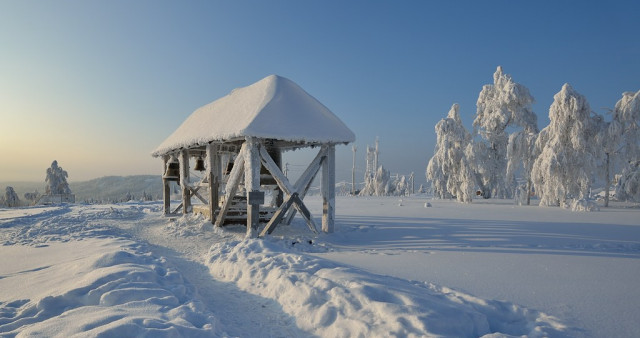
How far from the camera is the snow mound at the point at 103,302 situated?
2.89 meters

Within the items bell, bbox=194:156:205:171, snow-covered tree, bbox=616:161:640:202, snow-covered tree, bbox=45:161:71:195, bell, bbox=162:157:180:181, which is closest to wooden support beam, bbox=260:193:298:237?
bell, bbox=194:156:205:171

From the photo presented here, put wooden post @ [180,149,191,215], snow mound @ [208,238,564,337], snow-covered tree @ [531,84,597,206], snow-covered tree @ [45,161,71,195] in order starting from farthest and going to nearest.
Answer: snow-covered tree @ [45,161,71,195], snow-covered tree @ [531,84,597,206], wooden post @ [180,149,191,215], snow mound @ [208,238,564,337]

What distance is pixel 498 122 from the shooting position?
2553 centimetres

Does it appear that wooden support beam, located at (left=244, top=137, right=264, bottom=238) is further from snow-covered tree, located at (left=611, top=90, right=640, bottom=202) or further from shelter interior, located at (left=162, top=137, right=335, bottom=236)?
snow-covered tree, located at (left=611, top=90, right=640, bottom=202)

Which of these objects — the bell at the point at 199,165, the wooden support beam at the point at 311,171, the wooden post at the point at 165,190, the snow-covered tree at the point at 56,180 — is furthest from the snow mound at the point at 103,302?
the snow-covered tree at the point at 56,180

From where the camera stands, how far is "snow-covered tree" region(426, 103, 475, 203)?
77.7ft

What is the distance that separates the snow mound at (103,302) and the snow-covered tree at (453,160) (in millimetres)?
22459

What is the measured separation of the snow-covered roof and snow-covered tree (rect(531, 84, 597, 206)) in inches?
604

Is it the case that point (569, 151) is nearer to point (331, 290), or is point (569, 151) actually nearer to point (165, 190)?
point (331, 290)

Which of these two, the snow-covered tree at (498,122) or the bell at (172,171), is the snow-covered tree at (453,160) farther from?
the bell at (172,171)

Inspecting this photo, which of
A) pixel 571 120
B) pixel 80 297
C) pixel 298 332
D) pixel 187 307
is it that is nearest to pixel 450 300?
pixel 298 332

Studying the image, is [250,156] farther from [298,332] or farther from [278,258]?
[298,332]

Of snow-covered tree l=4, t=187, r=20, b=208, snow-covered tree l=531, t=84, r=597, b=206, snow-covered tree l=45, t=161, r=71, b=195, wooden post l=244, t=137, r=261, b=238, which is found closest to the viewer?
wooden post l=244, t=137, r=261, b=238

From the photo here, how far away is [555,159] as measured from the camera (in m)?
18.3
